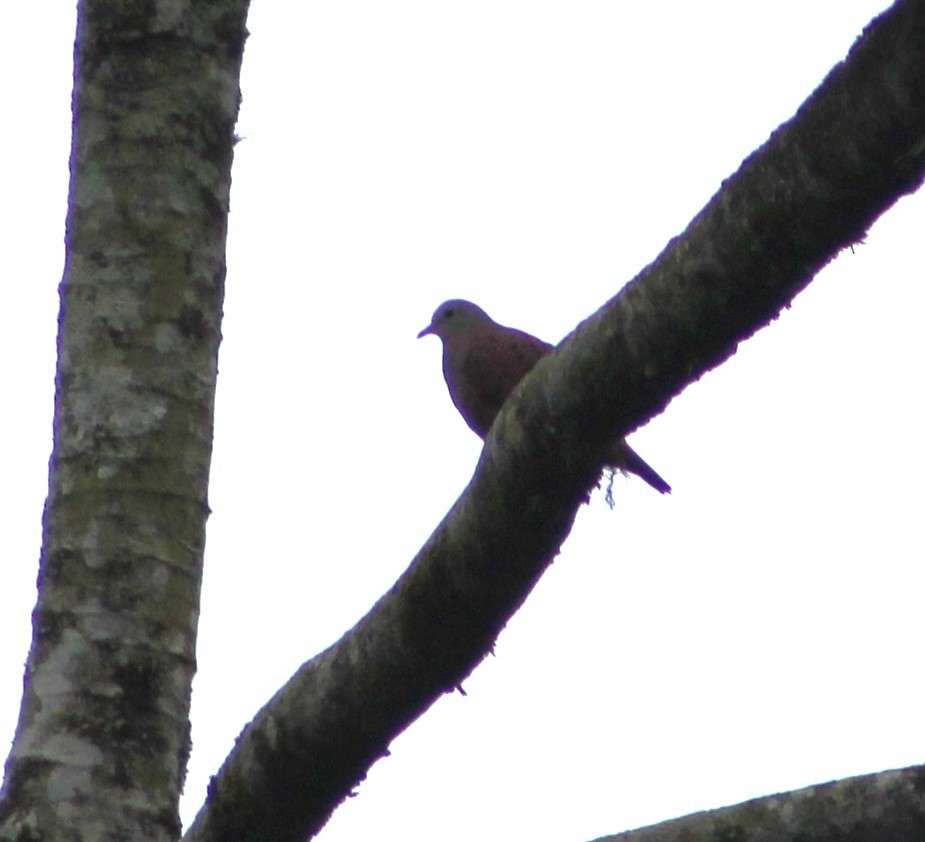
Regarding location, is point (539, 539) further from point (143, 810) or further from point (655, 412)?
point (143, 810)

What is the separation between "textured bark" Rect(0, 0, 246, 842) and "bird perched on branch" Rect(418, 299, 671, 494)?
2211 millimetres

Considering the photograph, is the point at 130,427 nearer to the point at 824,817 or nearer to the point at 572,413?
the point at 572,413

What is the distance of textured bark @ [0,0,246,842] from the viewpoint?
3131 millimetres

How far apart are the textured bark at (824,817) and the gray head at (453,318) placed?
433 cm

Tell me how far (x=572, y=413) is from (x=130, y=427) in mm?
1185

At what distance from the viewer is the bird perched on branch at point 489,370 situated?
587cm

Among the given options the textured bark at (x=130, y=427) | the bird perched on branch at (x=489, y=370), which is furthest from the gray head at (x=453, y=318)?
the textured bark at (x=130, y=427)

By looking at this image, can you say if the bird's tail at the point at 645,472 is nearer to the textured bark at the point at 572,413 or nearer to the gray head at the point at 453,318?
the gray head at the point at 453,318

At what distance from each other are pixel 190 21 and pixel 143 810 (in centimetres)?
173

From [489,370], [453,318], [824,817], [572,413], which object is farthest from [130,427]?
[453,318]

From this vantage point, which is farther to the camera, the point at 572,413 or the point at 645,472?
the point at 645,472

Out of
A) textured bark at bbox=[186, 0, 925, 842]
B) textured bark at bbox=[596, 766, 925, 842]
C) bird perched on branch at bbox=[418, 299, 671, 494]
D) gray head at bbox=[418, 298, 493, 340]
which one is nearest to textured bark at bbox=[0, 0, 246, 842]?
textured bark at bbox=[186, 0, 925, 842]

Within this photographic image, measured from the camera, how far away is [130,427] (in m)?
3.35

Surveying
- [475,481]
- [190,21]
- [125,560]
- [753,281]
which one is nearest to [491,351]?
[190,21]
